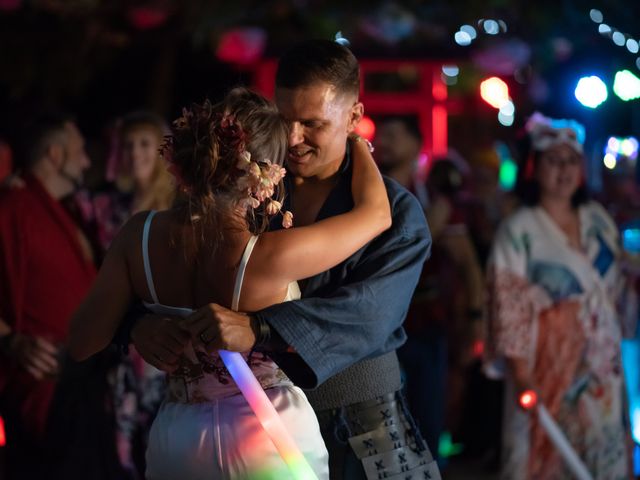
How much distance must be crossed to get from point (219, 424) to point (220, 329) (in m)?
0.24

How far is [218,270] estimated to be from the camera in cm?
289

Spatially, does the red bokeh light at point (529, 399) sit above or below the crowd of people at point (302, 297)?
below

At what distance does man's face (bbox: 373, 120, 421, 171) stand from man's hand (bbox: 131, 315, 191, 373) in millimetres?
3504

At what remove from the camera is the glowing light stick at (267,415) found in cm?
282

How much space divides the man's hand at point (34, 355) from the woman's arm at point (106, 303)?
215 centimetres

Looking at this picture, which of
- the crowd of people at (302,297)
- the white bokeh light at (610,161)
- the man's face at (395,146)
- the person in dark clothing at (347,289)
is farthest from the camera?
the white bokeh light at (610,161)

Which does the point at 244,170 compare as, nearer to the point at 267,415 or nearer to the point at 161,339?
the point at 161,339

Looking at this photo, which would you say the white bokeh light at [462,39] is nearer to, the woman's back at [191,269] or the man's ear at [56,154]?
the man's ear at [56,154]

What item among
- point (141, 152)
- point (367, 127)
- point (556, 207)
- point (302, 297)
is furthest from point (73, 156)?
point (367, 127)

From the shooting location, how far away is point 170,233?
291 centimetres

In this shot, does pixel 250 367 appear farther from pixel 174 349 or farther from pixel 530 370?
pixel 530 370

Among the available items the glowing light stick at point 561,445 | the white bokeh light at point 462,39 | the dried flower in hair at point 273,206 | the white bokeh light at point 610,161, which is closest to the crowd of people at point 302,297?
the dried flower in hair at point 273,206

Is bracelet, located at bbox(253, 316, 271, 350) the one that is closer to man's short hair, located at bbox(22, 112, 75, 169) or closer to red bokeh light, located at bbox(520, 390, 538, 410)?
red bokeh light, located at bbox(520, 390, 538, 410)

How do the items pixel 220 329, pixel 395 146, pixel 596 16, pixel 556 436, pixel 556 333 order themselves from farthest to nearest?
pixel 596 16 < pixel 395 146 < pixel 556 333 < pixel 556 436 < pixel 220 329
